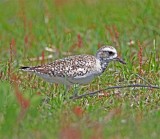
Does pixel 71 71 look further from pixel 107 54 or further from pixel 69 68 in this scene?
pixel 107 54

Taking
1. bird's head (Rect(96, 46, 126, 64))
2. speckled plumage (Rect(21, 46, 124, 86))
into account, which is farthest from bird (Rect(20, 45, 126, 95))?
bird's head (Rect(96, 46, 126, 64))

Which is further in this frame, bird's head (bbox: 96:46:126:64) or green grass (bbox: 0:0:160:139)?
bird's head (bbox: 96:46:126:64)

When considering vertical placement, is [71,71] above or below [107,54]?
below

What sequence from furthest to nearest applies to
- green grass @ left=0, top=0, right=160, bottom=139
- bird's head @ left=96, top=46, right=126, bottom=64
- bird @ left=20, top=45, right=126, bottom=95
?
bird's head @ left=96, top=46, right=126, bottom=64, bird @ left=20, top=45, right=126, bottom=95, green grass @ left=0, top=0, right=160, bottom=139

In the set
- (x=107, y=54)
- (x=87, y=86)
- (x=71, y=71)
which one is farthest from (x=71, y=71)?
(x=87, y=86)

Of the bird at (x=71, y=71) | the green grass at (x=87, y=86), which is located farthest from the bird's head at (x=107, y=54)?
the green grass at (x=87, y=86)

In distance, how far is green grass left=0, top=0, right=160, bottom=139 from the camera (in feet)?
21.5

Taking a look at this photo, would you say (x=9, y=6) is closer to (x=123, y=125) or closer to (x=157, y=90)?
(x=157, y=90)

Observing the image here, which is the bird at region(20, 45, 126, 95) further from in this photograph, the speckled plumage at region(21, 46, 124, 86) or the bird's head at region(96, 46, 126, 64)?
the bird's head at region(96, 46, 126, 64)

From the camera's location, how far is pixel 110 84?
8.70m

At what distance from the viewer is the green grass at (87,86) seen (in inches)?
258

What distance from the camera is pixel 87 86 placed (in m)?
8.70

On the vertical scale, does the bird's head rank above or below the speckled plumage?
above

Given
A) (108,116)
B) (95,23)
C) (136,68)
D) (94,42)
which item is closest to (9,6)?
(95,23)
